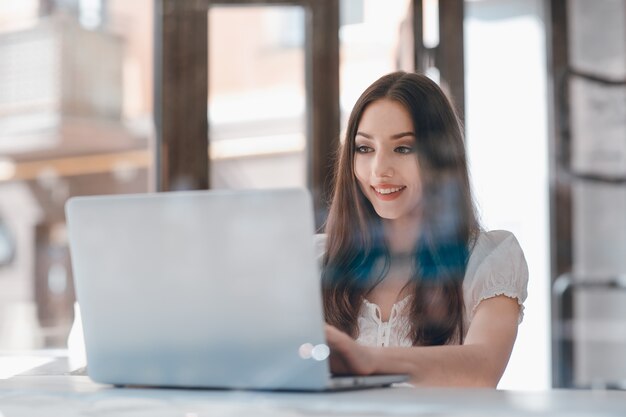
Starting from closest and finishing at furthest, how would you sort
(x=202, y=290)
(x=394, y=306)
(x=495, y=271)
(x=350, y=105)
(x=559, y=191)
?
(x=202, y=290), (x=495, y=271), (x=394, y=306), (x=350, y=105), (x=559, y=191)

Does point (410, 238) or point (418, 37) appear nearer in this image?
point (410, 238)

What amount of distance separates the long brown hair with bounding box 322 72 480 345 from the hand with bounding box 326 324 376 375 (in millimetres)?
677

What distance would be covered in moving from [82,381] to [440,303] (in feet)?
2.72

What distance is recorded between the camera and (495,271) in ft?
5.57

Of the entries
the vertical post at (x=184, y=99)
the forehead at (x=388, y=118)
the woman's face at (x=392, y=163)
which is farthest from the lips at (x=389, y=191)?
the vertical post at (x=184, y=99)

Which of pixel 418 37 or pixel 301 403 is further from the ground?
pixel 418 37

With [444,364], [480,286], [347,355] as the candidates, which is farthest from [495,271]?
[347,355]

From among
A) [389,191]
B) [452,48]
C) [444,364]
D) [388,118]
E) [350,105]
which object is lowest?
[444,364]

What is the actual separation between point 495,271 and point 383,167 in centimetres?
31

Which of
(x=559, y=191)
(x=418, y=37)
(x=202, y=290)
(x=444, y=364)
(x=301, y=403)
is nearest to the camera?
(x=301, y=403)

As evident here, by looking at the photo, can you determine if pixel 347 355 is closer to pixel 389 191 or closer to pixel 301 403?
pixel 301 403

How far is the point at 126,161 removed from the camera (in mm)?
4207

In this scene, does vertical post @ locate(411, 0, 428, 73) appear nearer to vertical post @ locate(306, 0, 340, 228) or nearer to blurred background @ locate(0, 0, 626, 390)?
blurred background @ locate(0, 0, 626, 390)

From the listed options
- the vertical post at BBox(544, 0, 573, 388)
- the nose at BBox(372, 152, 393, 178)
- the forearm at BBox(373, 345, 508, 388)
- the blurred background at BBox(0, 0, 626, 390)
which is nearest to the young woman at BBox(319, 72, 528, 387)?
the nose at BBox(372, 152, 393, 178)
